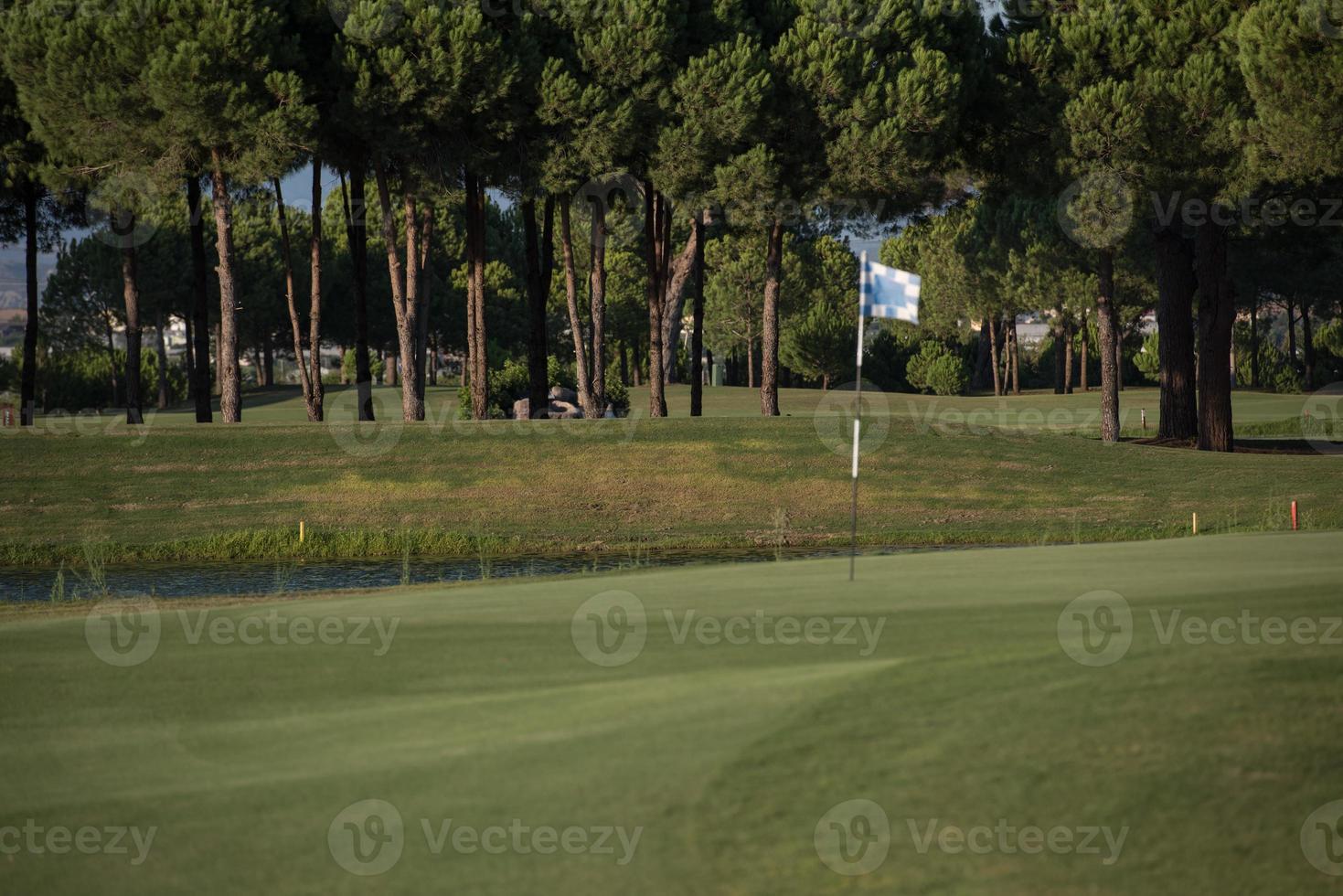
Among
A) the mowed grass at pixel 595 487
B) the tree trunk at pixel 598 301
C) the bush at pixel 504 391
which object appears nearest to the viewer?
the mowed grass at pixel 595 487

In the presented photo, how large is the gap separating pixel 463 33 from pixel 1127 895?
3047cm

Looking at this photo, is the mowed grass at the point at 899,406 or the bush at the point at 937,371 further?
the bush at the point at 937,371

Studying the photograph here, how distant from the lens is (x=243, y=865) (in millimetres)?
6012

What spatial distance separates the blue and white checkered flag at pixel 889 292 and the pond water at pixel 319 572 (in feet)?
28.2

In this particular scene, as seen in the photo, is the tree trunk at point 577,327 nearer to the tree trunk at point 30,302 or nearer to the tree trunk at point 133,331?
the tree trunk at point 133,331

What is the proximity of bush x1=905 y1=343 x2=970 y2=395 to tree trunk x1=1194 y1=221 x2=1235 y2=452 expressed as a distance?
159 ft

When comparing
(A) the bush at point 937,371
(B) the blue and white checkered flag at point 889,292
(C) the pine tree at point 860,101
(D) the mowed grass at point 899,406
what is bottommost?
(D) the mowed grass at point 899,406

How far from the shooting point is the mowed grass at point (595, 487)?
1052 inches

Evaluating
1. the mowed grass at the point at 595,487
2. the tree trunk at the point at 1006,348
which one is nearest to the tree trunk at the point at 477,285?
the mowed grass at the point at 595,487

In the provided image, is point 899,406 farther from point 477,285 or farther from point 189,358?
point 189,358

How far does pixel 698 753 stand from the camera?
6.89 m

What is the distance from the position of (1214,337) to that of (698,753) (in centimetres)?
3309

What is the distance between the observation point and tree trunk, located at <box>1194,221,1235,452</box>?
36062 millimetres

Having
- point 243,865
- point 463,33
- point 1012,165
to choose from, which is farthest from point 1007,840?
point 1012,165
